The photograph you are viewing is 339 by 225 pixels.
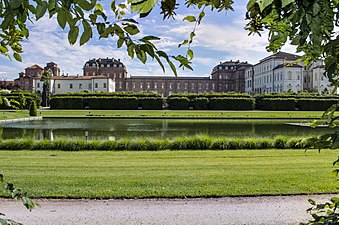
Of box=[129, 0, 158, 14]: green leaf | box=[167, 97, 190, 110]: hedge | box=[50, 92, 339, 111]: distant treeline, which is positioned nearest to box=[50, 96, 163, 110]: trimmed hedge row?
box=[50, 92, 339, 111]: distant treeline

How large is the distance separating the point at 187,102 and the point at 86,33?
50.7m

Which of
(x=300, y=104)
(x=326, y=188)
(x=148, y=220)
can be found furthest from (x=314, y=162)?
(x=300, y=104)

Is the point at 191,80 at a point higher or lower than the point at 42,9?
higher

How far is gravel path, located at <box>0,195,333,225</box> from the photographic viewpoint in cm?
437

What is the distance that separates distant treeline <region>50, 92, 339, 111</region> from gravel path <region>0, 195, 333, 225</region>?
1821 inches

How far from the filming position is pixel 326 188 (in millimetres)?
6004

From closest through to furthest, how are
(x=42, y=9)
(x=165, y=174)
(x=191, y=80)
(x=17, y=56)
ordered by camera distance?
(x=42, y=9)
(x=17, y=56)
(x=165, y=174)
(x=191, y=80)

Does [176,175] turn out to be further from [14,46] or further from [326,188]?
[14,46]

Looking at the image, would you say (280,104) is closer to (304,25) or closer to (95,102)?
(95,102)

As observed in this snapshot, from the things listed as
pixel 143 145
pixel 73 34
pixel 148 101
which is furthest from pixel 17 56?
pixel 148 101

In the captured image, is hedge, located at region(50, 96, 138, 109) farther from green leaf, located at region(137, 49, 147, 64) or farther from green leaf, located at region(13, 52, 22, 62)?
green leaf, located at region(137, 49, 147, 64)

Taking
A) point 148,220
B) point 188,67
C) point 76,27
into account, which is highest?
point 76,27

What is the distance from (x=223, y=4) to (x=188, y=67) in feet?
1.68

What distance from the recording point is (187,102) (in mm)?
51719
